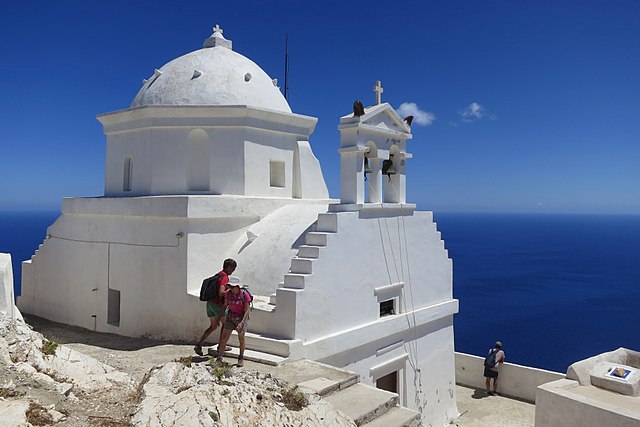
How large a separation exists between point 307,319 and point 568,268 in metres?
83.6

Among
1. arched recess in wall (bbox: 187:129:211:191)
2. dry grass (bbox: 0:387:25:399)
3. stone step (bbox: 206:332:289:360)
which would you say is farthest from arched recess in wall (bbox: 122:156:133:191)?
dry grass (bbox: 0:387:25:399)

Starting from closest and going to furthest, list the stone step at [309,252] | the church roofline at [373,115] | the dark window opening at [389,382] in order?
the stone step at [309,252]
the church roofline at [373,115]
the dark window opening at [389,382]

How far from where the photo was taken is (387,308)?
36.8ft

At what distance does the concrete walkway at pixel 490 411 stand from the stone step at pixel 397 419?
19.9 ft

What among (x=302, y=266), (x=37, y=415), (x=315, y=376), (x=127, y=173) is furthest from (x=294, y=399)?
(x=127, y=173)

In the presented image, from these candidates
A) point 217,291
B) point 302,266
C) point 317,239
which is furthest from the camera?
point 317,239

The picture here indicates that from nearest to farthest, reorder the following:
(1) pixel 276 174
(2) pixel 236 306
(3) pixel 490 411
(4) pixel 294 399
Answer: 1. (4) pixel 294 399
2. (2) pixel 236 306
3. (3) pixel 490 411
4. (1) pixel 276 174

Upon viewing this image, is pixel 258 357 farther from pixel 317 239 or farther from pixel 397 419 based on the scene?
pixel 397 419

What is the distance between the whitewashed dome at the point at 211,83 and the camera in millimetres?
12711

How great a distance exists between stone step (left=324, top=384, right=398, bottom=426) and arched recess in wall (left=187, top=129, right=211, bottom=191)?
6.99 meters

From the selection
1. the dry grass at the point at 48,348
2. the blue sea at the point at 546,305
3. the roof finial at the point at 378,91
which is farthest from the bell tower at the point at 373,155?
the blue sea at the point at 546,305

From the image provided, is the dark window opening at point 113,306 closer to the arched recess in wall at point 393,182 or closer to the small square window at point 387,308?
the small square window at point 387,308

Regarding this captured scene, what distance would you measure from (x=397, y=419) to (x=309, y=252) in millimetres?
3417

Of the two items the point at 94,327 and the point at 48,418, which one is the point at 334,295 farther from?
the point at 94,327
